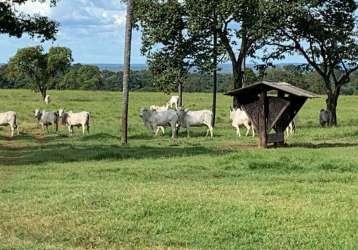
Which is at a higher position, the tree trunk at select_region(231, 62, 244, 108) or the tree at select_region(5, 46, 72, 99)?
the tree at select_region(5, 46, 72, 99)

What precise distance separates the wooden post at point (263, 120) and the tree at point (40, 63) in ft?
150

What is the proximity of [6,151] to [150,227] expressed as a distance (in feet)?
50.5

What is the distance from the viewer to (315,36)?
37531mm

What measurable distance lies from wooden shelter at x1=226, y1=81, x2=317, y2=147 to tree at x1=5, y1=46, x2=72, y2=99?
44976mm

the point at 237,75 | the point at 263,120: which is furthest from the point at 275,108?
the point at 237,75

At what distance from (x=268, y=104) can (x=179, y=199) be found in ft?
45.6

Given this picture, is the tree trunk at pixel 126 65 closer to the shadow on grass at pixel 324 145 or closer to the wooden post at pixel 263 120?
the wooden post at pixel 263 120

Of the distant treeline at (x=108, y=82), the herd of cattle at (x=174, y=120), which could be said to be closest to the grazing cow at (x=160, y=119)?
the herd of cattle at (x=174, y=120)

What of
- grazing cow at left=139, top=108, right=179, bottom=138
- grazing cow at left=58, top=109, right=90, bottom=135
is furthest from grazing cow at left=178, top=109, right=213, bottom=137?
grazing cow at left=58, top=109, right=90, bottom=135

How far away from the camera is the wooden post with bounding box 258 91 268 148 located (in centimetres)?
2483

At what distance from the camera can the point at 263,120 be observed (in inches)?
982

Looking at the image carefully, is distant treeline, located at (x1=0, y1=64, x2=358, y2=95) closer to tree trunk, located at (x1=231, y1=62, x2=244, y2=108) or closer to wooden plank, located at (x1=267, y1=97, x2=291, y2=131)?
tree trunk, located at (x1=231, y1=62, x2=244, y2=108)

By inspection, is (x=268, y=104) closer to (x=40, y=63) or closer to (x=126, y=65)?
(x=126, y=65)

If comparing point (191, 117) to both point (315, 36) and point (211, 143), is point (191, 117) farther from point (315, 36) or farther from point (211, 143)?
→ point (315, 36)
